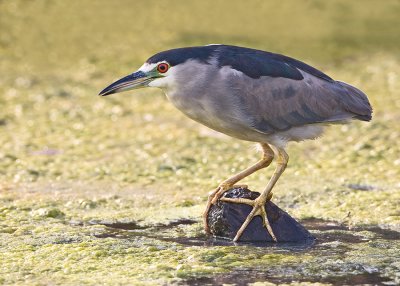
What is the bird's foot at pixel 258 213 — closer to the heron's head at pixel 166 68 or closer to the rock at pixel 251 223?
the rock at pixel 251 223

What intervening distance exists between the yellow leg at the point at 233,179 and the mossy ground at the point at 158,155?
0.21 meters

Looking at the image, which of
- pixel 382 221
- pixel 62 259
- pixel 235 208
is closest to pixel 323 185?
pixel 382 221

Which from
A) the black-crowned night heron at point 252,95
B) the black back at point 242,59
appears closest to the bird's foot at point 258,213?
the black-crowned night heron at point 252,95

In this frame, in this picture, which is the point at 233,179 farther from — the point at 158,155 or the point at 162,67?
the point at 158,155

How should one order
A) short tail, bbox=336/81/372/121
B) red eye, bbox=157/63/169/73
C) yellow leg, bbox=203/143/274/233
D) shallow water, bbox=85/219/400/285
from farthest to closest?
short tail, bbox=336/81/372/121
yellow leg, bbox=203/143/274/233
red eye, bbox=157/63/169/73
shallow water, bbox=85/219/400/285

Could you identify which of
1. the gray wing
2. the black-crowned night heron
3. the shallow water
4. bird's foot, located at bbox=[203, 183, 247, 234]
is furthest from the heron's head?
the shallow water

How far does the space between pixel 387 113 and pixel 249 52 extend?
3.90m

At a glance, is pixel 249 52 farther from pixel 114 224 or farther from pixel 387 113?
pixel 387 113

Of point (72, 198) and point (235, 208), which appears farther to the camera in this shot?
point (72, 198)

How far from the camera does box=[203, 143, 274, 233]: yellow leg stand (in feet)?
16.9

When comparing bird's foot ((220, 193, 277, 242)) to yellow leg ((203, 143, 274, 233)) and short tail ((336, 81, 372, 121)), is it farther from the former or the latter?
short tail ((336, 81, 372, 121))

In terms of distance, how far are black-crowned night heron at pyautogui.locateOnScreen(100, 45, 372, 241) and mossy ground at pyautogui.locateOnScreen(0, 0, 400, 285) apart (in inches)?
22.3

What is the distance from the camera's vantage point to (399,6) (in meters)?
13.0

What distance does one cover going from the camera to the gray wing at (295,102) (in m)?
5.03
